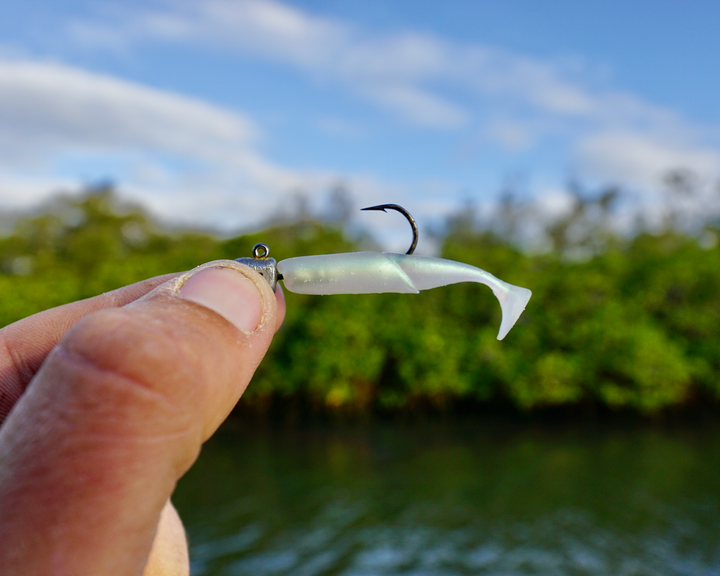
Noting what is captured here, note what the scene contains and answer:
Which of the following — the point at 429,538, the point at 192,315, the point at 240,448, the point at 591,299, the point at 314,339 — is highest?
the point at 192,315

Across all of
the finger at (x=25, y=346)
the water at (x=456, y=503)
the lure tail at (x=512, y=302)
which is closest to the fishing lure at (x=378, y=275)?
the lure tail at (x=512, y=302)

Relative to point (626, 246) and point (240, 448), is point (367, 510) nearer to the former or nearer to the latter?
point (240, 448)

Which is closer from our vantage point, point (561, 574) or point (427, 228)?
point (561, 574)

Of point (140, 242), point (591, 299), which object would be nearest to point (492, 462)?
point (591, 299)

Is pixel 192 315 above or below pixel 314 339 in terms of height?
above

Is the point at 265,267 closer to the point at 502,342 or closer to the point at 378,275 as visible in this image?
the point at 378,275

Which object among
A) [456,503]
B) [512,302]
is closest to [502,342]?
[456,503]

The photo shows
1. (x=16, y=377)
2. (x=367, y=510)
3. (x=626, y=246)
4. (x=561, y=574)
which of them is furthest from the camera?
(x=626, y=246)
